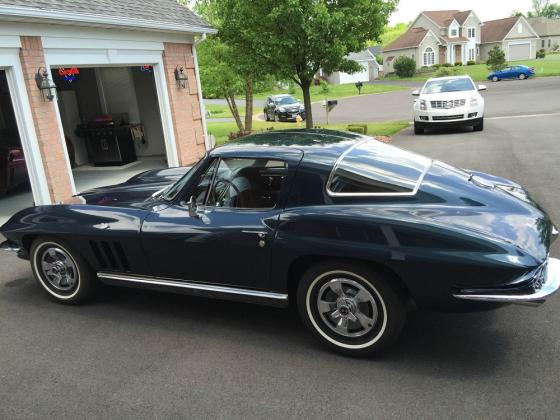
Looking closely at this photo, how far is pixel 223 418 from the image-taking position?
2900 millimetres

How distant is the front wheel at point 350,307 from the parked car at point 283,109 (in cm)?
2316

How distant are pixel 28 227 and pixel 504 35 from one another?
7765 cm

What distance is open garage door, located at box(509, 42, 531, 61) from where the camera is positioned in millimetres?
71938

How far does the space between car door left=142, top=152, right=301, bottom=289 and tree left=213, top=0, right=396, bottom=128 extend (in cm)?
937

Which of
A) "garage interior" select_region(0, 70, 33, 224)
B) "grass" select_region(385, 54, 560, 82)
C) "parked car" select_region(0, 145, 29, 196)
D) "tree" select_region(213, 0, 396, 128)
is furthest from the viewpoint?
"grass" select_region(385, 54, 560, 82)

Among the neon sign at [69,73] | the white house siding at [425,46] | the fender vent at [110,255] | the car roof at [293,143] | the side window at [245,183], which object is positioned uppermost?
the white house siding at [425,46]

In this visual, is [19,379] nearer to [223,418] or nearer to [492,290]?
[223,418]

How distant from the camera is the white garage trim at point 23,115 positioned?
7.48 m

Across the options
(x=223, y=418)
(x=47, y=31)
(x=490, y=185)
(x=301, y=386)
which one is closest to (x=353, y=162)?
(x=490, y=185)

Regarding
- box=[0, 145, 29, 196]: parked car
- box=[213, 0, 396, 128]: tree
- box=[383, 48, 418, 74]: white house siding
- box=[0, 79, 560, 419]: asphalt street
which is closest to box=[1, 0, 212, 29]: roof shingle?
box=[213, 0, 396, 128]: tree

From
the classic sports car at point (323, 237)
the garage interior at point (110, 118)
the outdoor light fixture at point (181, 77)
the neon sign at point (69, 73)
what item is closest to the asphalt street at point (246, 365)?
the classic sports car at point (323, 237)

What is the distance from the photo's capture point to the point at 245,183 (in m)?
3.98

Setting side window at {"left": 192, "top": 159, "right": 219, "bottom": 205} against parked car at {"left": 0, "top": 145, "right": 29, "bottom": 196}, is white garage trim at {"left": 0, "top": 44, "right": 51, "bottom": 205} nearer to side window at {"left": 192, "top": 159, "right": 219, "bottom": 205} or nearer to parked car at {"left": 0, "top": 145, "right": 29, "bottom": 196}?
parked car at {"left": 0, "top": 145, "right": 29, "bottom": 196}

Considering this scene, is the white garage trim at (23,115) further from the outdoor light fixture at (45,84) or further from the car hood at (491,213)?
the car hood at (491,213)
